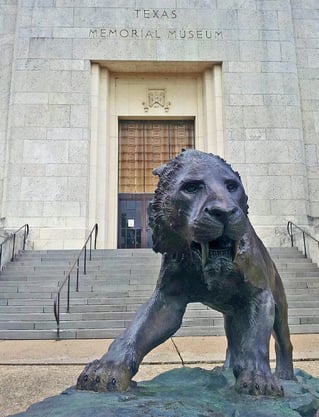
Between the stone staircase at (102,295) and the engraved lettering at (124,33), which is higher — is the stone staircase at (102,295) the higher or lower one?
the lower one

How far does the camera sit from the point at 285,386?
2264mm

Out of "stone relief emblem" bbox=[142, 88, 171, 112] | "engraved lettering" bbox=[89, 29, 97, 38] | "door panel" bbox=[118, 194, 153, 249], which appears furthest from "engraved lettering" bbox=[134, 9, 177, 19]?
"door panel" bbox=[118, 194, 153, 249]

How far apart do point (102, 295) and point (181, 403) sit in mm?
8159

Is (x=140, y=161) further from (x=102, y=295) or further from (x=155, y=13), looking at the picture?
(x=102, y=295)

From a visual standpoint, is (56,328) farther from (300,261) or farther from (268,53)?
(268,53)

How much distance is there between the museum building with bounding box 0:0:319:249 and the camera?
54.9 feet

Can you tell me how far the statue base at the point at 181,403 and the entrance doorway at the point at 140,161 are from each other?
15219mm

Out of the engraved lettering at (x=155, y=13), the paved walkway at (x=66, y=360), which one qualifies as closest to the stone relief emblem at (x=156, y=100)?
the engraved lettering at (x=155, y=13)

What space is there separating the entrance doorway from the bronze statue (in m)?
14.8

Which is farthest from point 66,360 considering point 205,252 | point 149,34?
point 149,34

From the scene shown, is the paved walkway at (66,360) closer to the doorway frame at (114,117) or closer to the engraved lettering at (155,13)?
the doorway frame at (114,117)

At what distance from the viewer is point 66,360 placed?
558 centimetres

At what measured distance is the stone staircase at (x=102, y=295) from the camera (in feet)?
26.5

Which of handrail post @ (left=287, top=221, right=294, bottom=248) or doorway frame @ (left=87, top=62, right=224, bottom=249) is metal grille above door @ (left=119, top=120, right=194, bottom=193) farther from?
handrail post @ (left=287, top=221, right=294, bottom=248)
